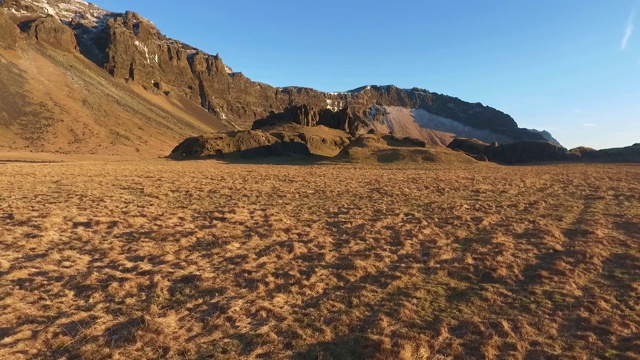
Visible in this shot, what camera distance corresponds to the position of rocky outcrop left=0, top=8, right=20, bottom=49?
11975 centimetres

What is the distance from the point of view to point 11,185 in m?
27.2

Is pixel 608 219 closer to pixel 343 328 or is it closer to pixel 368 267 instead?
pixel 368 267

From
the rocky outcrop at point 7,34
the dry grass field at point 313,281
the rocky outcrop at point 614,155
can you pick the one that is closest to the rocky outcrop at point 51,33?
the rocky outcrop at point 7,34

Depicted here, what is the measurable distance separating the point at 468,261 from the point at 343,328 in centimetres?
653

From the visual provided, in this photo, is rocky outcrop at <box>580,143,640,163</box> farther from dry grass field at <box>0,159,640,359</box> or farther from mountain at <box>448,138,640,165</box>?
dry grass field at <box>0,159,640,359</box>

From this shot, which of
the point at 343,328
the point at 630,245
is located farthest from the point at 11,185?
the point at 630,245

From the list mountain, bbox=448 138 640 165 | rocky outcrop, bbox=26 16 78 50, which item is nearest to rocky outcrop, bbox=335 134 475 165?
mountain, bbox=448 138 640 165

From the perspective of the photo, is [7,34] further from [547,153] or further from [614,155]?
[614,155]

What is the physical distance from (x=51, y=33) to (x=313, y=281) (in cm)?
19955

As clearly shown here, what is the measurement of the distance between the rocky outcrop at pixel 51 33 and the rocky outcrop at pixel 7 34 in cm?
2228

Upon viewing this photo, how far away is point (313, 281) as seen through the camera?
1105 centimetres

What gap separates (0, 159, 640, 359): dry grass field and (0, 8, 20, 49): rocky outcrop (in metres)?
137

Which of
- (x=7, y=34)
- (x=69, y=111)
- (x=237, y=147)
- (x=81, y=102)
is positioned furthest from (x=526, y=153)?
(x=7, y=34)

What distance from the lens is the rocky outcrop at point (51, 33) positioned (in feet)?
497
